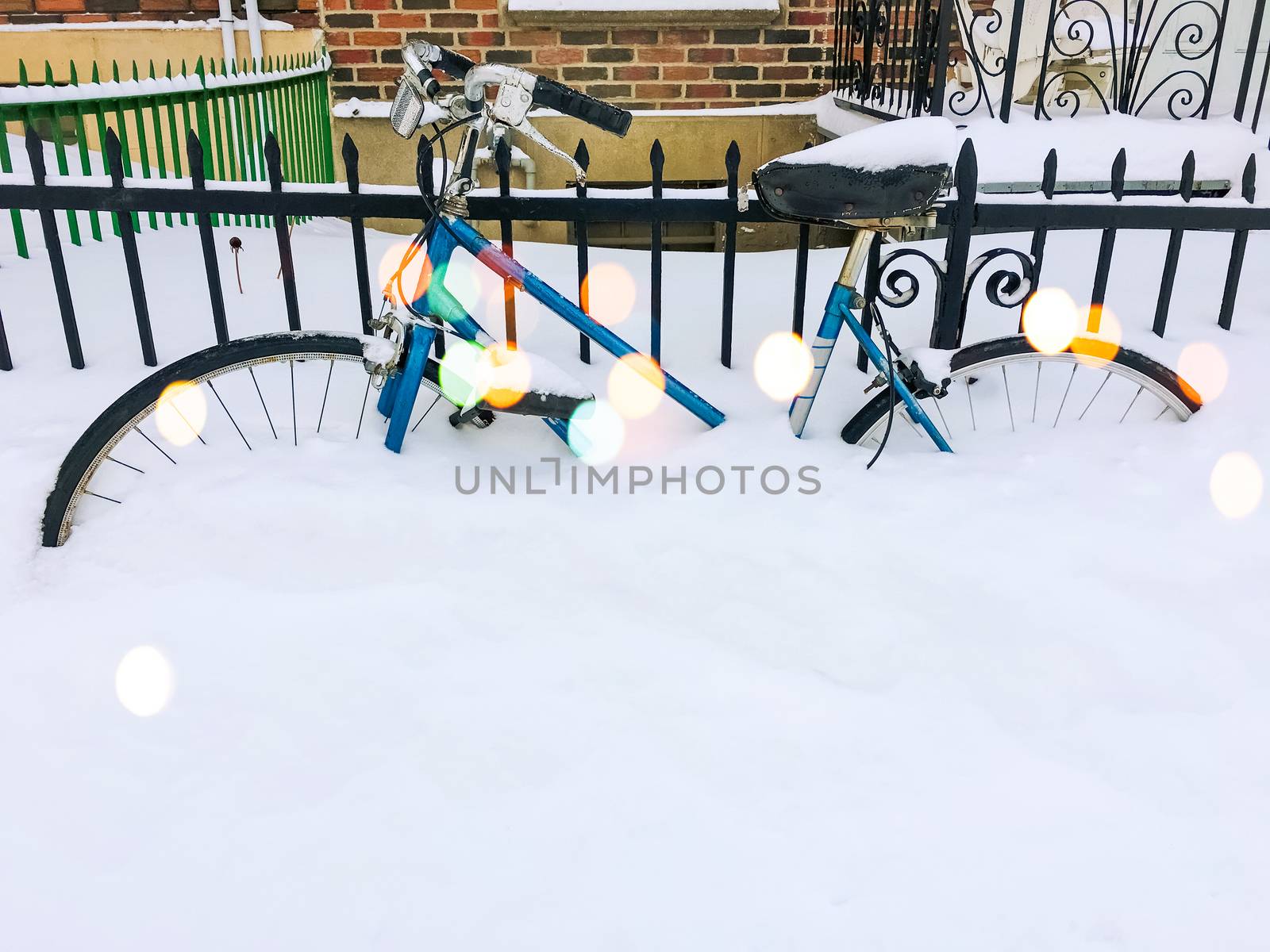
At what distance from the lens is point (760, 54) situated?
6.14 metres

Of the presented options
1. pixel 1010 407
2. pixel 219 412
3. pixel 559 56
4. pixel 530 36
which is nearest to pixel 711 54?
pixel 559 56

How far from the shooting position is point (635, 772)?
6.72ft

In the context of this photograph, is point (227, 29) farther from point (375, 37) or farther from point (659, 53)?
point (659, 53)

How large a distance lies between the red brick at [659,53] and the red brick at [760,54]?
14.6 inches

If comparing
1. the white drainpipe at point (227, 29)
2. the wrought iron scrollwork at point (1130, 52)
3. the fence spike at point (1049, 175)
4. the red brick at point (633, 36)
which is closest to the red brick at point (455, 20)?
the red brick at point (633, 36)

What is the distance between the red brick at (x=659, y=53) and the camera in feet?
19.7

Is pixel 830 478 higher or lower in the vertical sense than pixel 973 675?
higher

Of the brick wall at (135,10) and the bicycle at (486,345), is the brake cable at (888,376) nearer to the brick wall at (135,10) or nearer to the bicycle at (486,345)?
the bicycle at (486,345)

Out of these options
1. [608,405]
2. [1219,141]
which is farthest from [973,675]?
[1219,141]

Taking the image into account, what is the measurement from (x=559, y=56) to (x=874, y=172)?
13.3 feet

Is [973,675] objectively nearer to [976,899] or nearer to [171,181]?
[976,899]

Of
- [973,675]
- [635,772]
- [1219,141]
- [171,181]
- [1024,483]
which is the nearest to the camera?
[635,772]

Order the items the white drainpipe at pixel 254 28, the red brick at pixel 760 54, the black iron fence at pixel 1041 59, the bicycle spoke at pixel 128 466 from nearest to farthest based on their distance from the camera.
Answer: the bicycle spoke at pixel 128 466 < the black iron fence at pixel 1041 59 < the red brick at pixel 760 54 < the white drainpipe at pixel 254 28

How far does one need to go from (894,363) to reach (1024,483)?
1.65 ft
